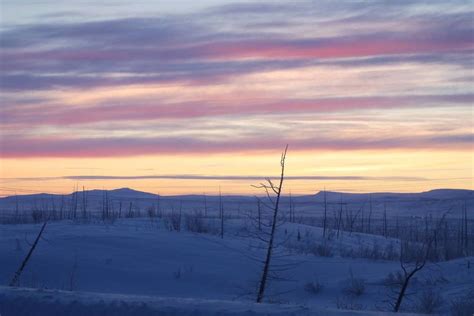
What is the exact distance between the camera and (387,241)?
1335 inches

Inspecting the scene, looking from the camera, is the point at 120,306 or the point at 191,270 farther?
the point at 191,270

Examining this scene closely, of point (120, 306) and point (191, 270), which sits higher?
point (120, 306)

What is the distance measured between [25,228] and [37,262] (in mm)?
6623

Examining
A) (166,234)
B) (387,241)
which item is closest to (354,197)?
(387,241)

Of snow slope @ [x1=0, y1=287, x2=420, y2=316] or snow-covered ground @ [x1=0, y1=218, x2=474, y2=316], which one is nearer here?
snow slope @ [x1=0, y1=287, x2=420, y2=316]

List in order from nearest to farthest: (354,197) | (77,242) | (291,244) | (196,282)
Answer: (196,282) → (77,242) → (291,244) → (354,197)

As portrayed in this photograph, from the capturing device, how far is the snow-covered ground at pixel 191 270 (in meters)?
17.7

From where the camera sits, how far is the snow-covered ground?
1769 centimetres

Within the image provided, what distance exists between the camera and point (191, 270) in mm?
20328

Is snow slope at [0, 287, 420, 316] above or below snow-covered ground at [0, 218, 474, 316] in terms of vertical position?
above

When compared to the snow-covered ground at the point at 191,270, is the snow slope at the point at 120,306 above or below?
above

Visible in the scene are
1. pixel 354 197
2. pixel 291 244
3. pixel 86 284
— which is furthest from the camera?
pixel 354 197

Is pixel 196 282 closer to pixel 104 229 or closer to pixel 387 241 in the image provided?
pixel 104 229

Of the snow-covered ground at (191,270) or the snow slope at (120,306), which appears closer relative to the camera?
the snow slope at (120,306)
